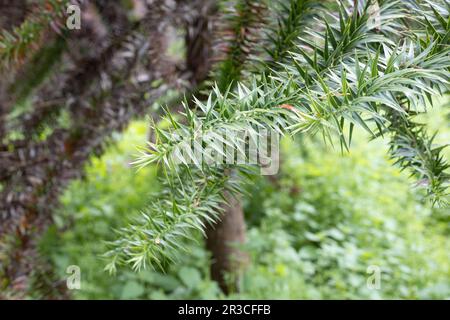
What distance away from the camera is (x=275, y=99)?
0.68 m

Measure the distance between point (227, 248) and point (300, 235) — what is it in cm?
67

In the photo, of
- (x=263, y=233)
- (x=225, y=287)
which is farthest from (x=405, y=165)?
(x=263, y=233)

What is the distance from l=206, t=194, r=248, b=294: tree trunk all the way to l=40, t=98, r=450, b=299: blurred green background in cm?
5

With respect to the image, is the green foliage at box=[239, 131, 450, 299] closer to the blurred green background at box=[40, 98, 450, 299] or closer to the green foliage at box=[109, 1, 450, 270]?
the blurred green background at box=[40, 98, 450, 299]

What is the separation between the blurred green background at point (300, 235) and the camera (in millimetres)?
2104

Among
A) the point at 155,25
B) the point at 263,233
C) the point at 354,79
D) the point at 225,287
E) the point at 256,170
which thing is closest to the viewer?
the point at 354,79

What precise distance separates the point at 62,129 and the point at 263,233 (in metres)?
1.30

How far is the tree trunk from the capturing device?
2154 millimetres

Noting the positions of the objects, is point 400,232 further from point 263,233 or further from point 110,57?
point 110,57

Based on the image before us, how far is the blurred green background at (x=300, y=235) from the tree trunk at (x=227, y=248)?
0.05 metres

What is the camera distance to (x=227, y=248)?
2.20 m
